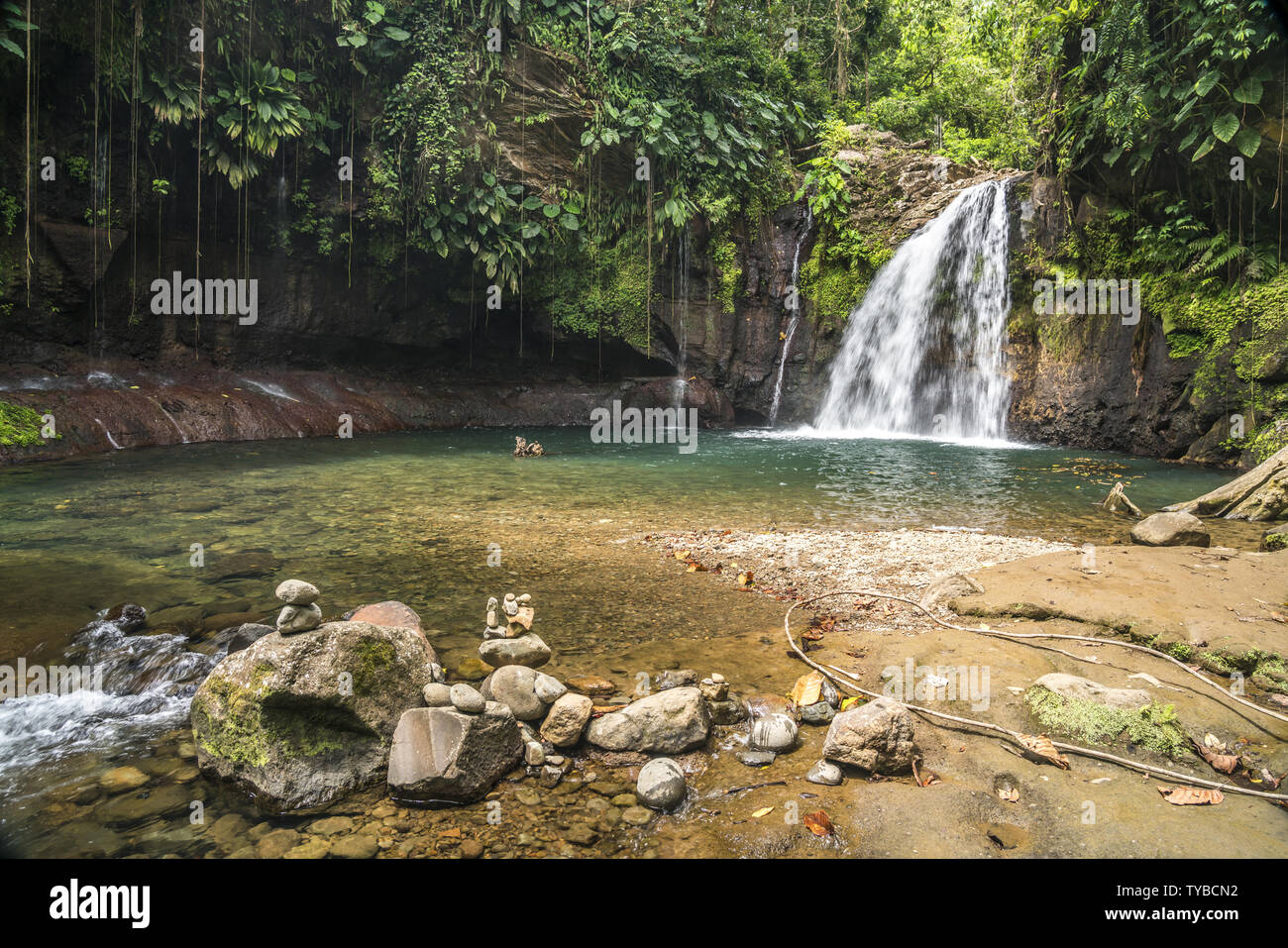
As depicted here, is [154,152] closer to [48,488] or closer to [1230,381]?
[48,488]

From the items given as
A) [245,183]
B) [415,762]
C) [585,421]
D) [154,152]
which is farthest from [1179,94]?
[154,152]

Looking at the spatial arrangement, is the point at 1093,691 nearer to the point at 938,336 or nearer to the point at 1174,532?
the point at 1174,532

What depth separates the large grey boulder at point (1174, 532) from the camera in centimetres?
593

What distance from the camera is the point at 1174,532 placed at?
595cm

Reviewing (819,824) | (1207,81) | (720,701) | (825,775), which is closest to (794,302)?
(1207,81)

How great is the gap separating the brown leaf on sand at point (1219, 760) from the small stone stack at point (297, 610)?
375cm

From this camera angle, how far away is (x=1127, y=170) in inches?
524

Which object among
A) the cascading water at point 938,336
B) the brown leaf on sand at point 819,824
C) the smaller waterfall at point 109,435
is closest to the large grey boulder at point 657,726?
the brown leaf on sand at point 819,824

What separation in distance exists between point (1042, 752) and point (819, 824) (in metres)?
1.06

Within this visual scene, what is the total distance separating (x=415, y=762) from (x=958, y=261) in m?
16.5

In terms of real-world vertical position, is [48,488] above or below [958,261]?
below

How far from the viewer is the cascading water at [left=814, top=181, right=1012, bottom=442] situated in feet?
50.7

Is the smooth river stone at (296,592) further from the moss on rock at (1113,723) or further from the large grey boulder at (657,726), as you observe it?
the moss on rock at (1113,723)
